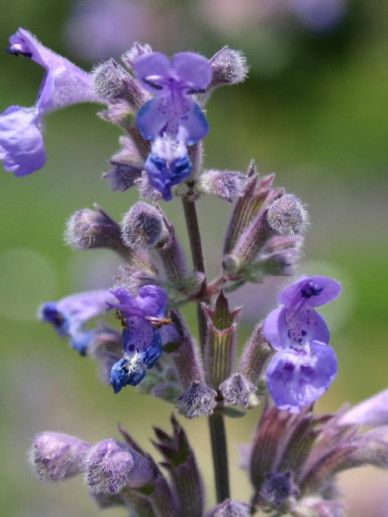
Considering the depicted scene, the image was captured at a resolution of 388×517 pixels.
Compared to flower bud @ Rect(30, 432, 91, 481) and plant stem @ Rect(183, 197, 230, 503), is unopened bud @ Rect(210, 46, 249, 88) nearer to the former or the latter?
plant stem @ Rect(183, 197, 230, 503)

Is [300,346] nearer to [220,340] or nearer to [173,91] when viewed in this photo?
[220,340]

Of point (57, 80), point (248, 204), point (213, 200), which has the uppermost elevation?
point (213, 200)

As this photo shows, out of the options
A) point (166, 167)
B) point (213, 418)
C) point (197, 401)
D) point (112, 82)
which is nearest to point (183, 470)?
point (213, 418)

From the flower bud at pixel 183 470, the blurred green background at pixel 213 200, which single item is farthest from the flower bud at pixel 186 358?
the blurred green background at pixel 213 200

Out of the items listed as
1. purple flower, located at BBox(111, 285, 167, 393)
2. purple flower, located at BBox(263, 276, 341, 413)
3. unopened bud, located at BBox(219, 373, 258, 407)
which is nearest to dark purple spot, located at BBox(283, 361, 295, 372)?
purple flower, located at BBox(263, 276, 341, 413)

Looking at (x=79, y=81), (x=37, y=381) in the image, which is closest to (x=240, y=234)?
(x=79, y=81)

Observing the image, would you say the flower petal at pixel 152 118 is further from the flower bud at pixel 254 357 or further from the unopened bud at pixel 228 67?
the flower bud at pixel 254 357
